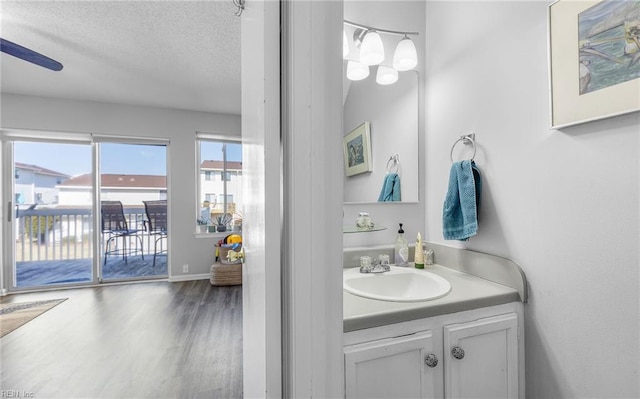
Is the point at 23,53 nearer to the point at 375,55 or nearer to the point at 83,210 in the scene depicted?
the point at 375,55

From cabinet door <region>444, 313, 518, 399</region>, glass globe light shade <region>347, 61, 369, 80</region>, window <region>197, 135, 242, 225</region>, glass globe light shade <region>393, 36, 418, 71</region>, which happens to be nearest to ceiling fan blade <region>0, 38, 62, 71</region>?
glass globe light shade <region>347, 61, 369, 80</region>

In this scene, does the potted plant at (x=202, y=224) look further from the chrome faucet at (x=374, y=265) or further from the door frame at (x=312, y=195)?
the door frame at (x=312, y=195)

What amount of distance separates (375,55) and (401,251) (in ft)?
3.44

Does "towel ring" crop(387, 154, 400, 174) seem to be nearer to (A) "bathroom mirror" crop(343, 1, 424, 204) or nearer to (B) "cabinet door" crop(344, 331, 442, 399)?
(A) "bathroom mirror" crop(343, 1, 424, 204)

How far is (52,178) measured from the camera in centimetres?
352

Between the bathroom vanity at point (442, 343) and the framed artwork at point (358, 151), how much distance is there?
2.40 ft

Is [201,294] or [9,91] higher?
[9,91]

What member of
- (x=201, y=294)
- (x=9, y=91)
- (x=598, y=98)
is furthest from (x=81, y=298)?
(x=598, y=98)

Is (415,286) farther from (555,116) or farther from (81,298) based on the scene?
(81,298)

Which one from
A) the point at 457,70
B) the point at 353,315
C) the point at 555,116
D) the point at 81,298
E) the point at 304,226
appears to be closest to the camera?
the point at 304,226

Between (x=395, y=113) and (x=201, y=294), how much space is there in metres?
3.01

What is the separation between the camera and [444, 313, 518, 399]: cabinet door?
0.93 m

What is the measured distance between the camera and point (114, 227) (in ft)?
12.5

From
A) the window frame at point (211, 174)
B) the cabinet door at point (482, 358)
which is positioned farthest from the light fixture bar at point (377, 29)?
the window frame at point (211, 174)
